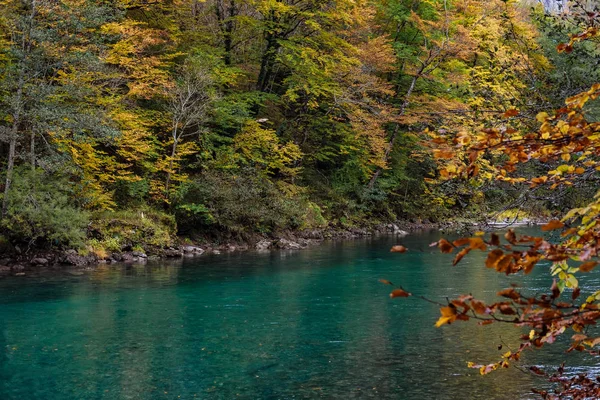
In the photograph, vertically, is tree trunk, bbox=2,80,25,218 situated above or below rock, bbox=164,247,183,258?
above

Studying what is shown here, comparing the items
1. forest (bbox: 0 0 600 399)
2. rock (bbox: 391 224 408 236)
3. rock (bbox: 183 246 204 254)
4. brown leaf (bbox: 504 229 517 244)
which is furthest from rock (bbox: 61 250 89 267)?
brown leaf (bbox: 504 229 517 244)

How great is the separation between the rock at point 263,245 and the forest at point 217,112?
2.58ft

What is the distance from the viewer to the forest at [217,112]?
59.1ft

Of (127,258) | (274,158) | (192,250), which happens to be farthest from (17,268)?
(274,158)

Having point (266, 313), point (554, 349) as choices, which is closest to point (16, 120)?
point (266, 313)

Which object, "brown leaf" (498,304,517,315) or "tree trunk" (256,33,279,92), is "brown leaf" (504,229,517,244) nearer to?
"brown leaf" (498,304,517,315)

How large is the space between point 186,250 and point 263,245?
10.7ft

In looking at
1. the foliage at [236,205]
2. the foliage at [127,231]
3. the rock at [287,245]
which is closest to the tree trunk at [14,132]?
the foliage at [127,231]

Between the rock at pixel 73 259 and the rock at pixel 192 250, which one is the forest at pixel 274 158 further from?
the rock at pixel 192 250

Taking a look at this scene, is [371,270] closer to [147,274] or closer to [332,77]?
[147,274]

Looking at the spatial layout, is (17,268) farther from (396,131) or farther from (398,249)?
(396,131)

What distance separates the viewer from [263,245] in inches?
928

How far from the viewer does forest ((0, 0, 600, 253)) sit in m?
18.0

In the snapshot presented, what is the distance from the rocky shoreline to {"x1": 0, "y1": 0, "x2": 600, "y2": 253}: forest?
0.41 metres
